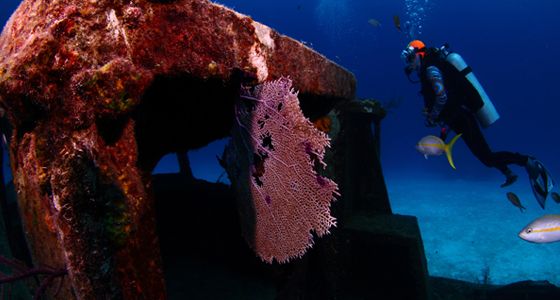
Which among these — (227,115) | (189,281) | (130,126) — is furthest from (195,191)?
(130,126)

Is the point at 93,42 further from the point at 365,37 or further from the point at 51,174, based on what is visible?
the point at 365,37

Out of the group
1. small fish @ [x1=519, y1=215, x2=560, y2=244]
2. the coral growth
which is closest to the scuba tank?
small fish @ [x1=519, y1=215, x2=560, y2=244]

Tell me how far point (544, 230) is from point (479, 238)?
345 inches

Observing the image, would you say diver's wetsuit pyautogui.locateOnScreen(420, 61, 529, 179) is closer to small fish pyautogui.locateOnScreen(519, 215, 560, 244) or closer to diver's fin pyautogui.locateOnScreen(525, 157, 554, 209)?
diver's fin pyautogui.locateOnScreen(525, 157, 554, 209)

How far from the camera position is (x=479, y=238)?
11453mm

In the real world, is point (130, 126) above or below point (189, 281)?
above

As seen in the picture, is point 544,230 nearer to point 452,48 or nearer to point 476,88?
point 476,88

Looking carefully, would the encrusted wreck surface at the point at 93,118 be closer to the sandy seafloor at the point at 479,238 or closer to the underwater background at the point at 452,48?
the sandy seafloor at the point at 479,238

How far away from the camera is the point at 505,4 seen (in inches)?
2616

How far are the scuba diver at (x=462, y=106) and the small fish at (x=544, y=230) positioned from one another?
278 centimetres

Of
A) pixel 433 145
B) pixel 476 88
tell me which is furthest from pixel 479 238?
pixel 433 145

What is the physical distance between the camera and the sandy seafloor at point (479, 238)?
912 centimetres

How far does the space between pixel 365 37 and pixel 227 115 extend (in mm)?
90957

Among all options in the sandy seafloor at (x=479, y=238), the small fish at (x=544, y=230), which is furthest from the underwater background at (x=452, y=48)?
the small fish at (x=544, y=230)
